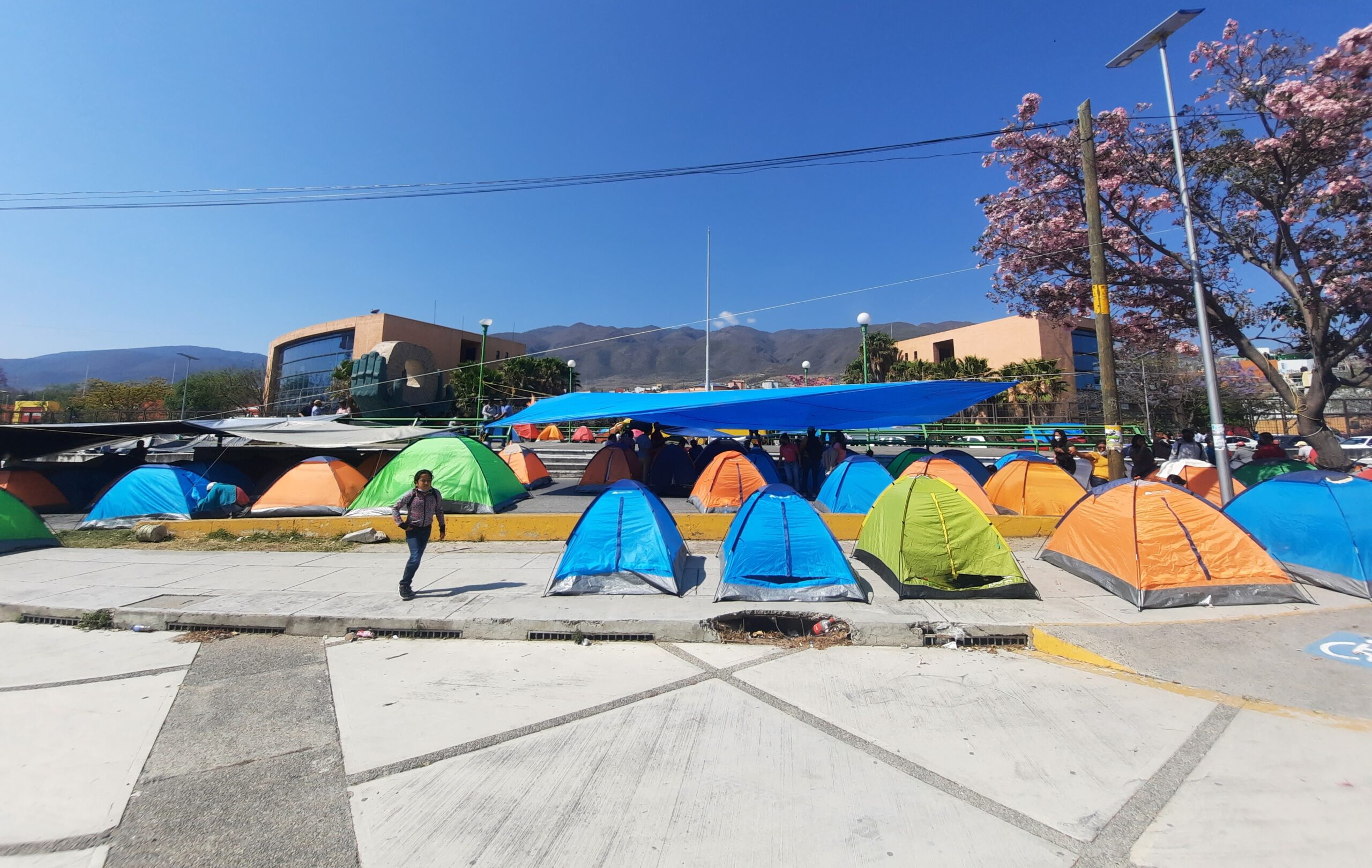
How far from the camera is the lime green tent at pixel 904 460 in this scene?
13.6 m

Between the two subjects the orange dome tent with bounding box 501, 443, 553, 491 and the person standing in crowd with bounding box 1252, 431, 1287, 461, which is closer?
the person standing in crowd with bounding box 1252, 431, 1287, 461

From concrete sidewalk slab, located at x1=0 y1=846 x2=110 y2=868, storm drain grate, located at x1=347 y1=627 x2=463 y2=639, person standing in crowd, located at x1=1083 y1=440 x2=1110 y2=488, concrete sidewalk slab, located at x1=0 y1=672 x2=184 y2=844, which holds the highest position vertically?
person standing in crowd, located at x1=1083 y1=440 x2=1110 y2=488

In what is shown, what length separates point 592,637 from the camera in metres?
6.08

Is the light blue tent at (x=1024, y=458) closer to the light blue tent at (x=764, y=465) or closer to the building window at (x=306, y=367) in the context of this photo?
the light blue tent at (x=764, y=465)

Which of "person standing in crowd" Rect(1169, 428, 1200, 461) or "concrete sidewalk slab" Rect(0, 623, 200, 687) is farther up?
"person standing in crowd" Rect(1169, 428, 1200, 461)

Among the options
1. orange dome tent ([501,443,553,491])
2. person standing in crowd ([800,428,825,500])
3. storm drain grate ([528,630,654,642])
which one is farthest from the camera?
person standing in crowd ([800,428,825,500])

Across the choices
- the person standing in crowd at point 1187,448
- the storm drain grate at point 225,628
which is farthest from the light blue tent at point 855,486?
the storm drain grate at point 225,628

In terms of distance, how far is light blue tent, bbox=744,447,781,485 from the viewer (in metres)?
13.4

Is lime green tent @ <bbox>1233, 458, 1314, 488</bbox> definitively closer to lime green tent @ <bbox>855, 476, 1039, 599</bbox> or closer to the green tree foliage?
lime green tent @ <bbox>855, 476, 1039, 599</bbox>

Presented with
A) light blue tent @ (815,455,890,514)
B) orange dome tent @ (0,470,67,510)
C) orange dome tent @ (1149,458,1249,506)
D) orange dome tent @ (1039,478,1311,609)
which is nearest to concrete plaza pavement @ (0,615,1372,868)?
orange dome tent @ (1039,478,1311,609)

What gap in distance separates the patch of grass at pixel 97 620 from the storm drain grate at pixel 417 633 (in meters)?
2.88

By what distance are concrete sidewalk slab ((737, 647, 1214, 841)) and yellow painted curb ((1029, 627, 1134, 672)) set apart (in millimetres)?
301

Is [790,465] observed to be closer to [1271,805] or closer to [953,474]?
[953,474]

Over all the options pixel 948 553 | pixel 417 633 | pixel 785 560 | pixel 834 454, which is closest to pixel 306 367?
pixel 834 454
